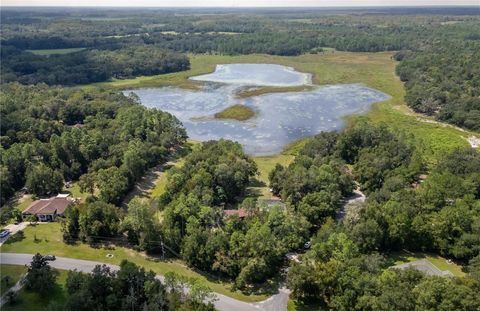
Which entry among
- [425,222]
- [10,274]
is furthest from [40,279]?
[425,222]

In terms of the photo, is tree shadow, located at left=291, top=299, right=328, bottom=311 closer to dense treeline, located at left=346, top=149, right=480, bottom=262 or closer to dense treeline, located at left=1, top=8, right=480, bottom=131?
dense treeline, located at left=346, top=149, right=480, bottom=262

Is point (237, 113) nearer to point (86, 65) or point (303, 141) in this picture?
point (303, 141)

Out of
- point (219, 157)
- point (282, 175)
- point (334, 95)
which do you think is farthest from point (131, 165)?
point (334, 95)

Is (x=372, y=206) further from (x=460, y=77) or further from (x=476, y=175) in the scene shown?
(x=460, y=77)

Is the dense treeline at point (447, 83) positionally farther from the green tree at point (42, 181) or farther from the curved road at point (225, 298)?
the green tree at point (42, 181)

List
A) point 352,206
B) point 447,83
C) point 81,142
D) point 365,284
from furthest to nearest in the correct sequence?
point 447,83 < point 81,142 < point 352,206 < point 365,284

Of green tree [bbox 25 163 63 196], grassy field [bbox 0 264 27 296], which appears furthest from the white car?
green tree [bbox 25 163 63 196]
